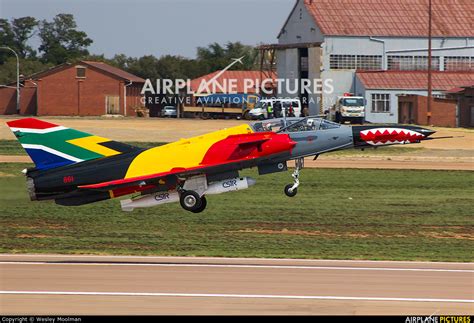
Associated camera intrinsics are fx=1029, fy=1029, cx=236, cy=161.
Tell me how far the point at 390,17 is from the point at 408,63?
6523 mm

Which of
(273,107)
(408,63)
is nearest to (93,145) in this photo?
(273,107)

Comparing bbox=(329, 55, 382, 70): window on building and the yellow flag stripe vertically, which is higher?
bbox=(329, 55, 382, 70): window on building

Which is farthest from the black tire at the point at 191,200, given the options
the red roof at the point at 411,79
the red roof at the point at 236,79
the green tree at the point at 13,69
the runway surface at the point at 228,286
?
the green tree at the point at 13,69

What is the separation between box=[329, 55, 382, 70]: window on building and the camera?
124688 mm

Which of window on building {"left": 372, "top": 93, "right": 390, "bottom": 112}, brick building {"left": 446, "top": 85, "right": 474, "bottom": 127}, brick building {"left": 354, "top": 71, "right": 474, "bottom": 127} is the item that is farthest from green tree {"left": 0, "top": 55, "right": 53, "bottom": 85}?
brick building {"left": 446, "top": 85, "right": 474, "bottom": 127}

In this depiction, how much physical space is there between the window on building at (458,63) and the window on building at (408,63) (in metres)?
1.60

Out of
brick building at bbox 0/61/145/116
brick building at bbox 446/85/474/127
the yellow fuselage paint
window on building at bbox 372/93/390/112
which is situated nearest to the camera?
the yellow fuselage paint

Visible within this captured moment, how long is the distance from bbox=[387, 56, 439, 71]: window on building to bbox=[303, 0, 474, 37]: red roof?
2.82 metres

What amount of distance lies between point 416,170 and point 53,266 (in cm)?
3886

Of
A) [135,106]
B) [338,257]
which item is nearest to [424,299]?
[338,257]

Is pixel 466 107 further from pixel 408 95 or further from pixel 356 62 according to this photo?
pixel 356 62

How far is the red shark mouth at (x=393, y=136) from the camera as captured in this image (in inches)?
1442

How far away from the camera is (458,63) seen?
127 metres

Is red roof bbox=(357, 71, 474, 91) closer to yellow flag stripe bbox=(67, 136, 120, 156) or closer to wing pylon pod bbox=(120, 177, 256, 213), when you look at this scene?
wing pylon pod bbox=(120, 177, 256, 213)
